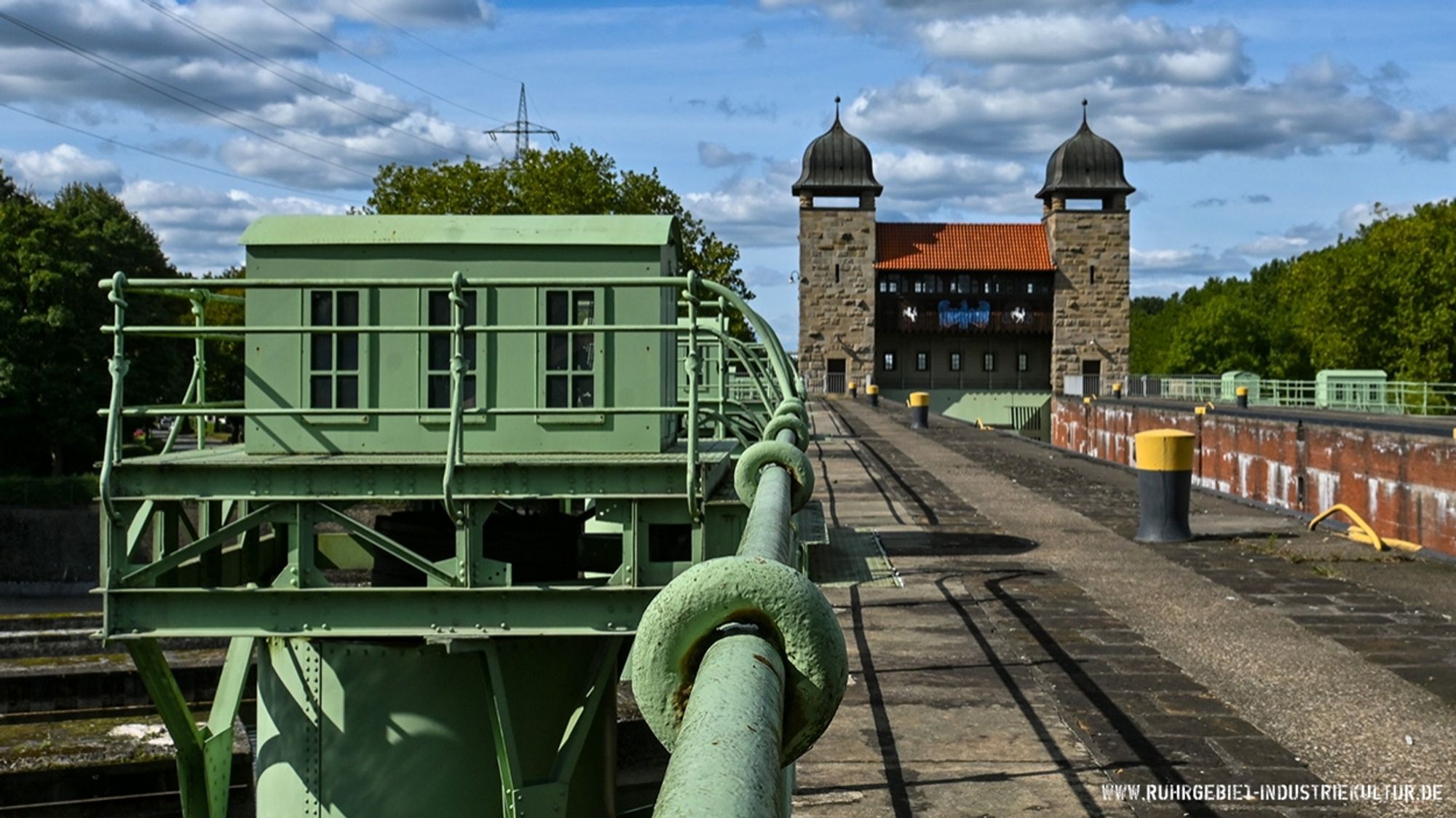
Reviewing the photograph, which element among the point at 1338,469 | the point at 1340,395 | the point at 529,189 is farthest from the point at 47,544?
the point at 1340,395

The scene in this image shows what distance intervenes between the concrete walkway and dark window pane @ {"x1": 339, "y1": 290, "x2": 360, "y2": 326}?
3816 mm

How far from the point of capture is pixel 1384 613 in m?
8.34

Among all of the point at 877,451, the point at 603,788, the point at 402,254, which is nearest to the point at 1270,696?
the point at 603,788

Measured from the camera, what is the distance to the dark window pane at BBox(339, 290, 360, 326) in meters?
9.65

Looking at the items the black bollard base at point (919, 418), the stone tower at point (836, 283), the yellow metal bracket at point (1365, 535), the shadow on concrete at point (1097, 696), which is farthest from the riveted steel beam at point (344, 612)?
the stone tower at point (836, 283)

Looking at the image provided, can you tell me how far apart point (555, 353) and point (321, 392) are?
5.43 feet

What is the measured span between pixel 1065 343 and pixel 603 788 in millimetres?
72213

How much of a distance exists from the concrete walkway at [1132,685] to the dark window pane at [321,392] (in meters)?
3.71

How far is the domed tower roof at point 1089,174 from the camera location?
263ft

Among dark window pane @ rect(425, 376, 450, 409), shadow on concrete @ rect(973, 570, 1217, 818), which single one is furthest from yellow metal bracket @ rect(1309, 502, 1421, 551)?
dark window pane @ rect(425, 376, 450, 409)

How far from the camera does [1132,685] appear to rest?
655 centimetres

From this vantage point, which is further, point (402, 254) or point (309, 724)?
point (402, 254)

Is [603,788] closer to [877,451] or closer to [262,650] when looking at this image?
[262,650]

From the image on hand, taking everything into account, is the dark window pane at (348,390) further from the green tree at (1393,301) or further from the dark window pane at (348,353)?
the green tree at (1393,301)
